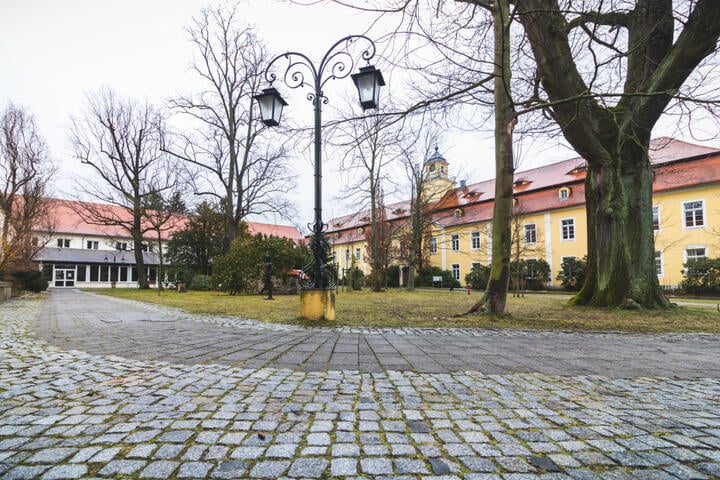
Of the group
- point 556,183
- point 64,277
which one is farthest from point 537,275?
point 64,277

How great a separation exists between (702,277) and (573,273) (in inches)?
255

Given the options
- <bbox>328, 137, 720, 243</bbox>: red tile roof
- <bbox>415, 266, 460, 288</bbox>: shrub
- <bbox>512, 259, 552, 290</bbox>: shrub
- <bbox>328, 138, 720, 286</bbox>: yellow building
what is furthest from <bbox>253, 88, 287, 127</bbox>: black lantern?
<bbox>415, 266, 460, 288</bbox>: shrub

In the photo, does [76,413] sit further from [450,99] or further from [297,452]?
[450,99]

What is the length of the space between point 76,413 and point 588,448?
2.83 meters

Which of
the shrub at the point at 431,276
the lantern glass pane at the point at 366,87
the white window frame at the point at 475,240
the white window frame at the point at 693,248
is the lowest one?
the shrub at the point at 431,276

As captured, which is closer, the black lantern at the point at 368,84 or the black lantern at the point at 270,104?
the black lantern at the point at 368,84

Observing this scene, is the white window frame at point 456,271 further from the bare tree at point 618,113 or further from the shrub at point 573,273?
the bare tree at point 618,113

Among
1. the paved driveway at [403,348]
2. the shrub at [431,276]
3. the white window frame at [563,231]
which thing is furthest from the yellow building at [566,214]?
the paved driveway at [403,348]

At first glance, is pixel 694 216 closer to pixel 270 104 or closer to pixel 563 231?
pixel 563 231

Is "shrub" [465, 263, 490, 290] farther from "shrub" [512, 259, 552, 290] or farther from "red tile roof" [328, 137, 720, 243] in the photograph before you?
"red tile roof" [328, 137, 720, 243]

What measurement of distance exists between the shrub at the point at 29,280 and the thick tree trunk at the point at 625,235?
2408cm

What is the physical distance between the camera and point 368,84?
232 inches

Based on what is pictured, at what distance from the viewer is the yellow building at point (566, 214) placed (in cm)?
2039

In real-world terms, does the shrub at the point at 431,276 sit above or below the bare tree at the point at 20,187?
below
